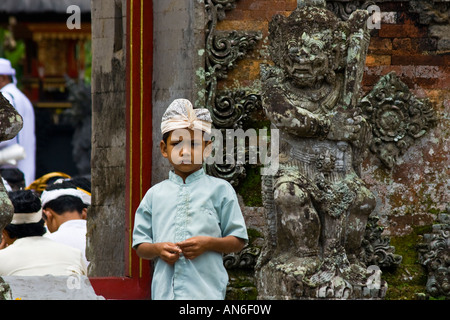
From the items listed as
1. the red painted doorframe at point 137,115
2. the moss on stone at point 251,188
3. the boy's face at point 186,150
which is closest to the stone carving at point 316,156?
the boy's face at point 186,150

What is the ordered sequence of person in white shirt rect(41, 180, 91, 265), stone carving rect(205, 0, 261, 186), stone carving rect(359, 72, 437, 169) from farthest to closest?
person in white shirt rect(41, 180, 91, 265) → stone carving rect(359, 72, 437, 169) → stone carving rect(205, 0, 261, 186)

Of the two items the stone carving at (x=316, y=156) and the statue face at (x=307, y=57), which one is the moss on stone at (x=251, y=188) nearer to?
the stone carving at (x=316, y=156)

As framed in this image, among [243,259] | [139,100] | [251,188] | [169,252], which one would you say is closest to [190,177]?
[169,252]

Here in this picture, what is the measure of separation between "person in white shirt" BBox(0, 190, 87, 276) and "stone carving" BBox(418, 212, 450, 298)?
120 inches

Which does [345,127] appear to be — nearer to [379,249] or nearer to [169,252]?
[379,249]

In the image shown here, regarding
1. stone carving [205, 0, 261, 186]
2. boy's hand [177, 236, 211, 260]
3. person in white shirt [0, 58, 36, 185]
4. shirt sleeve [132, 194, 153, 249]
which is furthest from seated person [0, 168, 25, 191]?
boy's hand [177, 236, 211, 260]

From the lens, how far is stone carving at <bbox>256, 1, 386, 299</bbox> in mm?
9367

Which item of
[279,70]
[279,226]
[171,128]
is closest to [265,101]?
[279,70]

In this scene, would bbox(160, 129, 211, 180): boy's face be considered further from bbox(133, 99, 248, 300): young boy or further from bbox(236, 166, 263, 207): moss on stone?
bbox(236, 166, 263, 207): moss on stone

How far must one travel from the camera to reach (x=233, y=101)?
11.1 m

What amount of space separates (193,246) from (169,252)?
16cm

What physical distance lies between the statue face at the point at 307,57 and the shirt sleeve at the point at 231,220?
66.6 inches

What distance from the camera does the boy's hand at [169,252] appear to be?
7906 millimetres

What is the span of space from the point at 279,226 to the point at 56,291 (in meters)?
1.83
